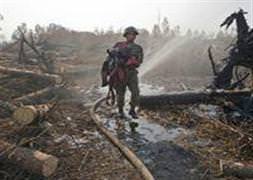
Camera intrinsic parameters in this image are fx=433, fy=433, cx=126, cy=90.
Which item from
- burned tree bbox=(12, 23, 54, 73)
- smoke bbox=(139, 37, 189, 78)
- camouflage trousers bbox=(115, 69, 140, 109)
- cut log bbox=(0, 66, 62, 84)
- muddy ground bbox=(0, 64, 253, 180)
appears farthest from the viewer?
smoke bbox=(139, 37, 189, 78)

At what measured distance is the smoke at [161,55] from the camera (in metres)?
18.1

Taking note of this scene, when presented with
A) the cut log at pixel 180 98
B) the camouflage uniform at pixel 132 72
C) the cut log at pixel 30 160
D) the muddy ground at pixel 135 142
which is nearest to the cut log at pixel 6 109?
the muddy ground at pixel 135 142

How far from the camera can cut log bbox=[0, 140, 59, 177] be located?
17.5ft

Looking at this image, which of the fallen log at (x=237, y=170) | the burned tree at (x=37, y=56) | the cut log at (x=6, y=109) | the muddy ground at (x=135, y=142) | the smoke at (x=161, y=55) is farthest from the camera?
the smoke at (x=161, y=55)

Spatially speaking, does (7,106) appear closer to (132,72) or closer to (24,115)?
(24,115)

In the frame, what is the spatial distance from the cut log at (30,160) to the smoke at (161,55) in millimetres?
11680

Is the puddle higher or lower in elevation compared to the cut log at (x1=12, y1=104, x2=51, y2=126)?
lower

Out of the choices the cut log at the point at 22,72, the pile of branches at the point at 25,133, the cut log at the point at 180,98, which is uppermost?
the cut log at the point at 22,72

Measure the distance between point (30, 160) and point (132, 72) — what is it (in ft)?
13.1

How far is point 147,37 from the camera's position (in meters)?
22.7

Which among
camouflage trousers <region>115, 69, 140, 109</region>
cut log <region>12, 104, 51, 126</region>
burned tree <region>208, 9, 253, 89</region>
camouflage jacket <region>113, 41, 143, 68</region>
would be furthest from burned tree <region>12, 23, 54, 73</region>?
cut log <region>12, 104, 51, 126</region>

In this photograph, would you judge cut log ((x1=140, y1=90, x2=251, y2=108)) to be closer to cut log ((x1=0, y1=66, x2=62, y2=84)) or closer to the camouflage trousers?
the camouflage trousers

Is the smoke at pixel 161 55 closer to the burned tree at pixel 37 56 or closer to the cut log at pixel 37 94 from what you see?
the burned tree at pixel 37 56

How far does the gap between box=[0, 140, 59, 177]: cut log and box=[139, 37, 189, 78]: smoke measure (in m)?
11.7
